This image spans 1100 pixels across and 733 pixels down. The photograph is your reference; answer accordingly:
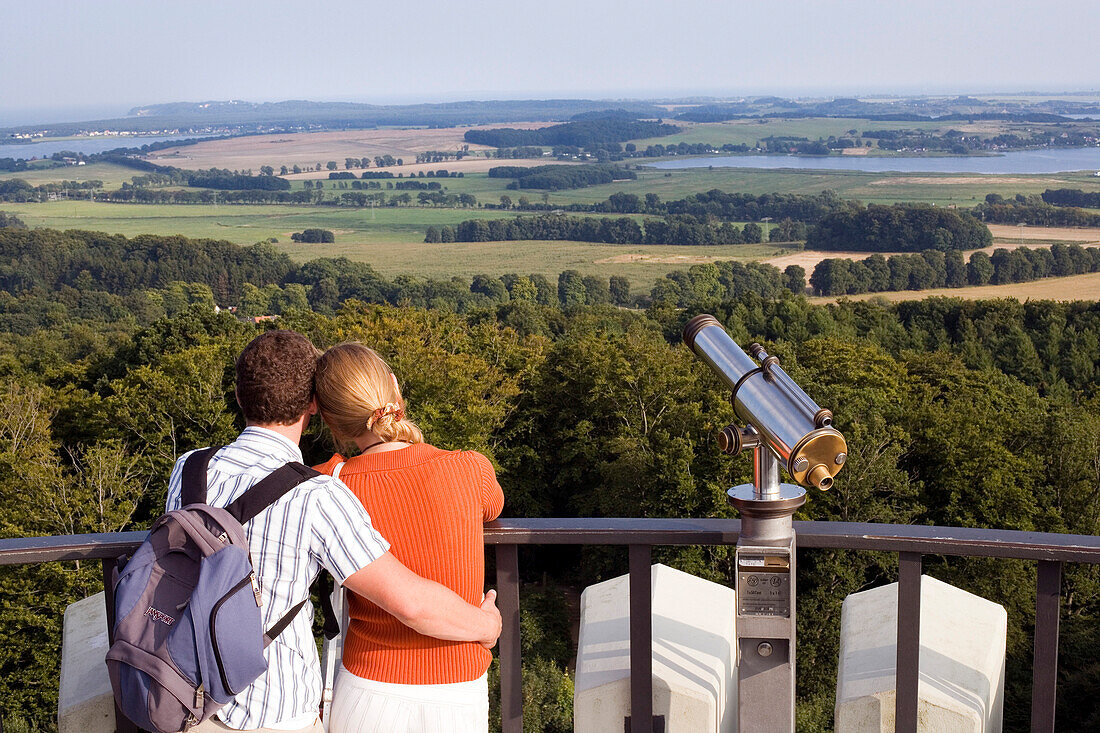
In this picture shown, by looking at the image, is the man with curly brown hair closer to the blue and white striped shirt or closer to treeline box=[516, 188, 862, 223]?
the blue and white striped shirt

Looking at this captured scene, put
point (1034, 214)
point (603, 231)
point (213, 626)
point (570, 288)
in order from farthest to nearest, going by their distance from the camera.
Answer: point (603, 231) → point (1034, 214) → point (570, 288) → point (213, 626)

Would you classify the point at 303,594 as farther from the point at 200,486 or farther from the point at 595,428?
the point at 595,428

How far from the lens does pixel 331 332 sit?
162ft

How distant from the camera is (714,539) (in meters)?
2.91

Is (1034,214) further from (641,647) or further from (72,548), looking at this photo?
(72,548)

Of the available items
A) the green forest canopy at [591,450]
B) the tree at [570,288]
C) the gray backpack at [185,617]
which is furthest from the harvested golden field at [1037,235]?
the gray backpack at [185,617]

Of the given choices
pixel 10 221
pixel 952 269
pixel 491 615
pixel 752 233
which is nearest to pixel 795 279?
pixel 952 269

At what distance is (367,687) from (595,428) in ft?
146

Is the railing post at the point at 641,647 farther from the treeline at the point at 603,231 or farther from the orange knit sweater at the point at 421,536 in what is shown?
the treeline at the point at 603,231

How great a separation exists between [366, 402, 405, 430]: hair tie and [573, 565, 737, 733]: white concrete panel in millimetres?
963

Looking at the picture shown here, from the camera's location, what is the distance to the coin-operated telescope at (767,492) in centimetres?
261

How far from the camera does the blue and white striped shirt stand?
8.23 feet

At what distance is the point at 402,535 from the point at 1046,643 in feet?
5.94

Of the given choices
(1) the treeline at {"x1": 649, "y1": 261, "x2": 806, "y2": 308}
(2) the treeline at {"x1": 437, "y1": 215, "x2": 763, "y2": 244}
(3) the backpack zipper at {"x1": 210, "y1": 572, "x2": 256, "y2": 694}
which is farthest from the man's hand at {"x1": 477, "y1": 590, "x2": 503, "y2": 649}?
(2) the treeline at {"x1": 437, "y1": 215, "x2": 763, "y2": 244}
